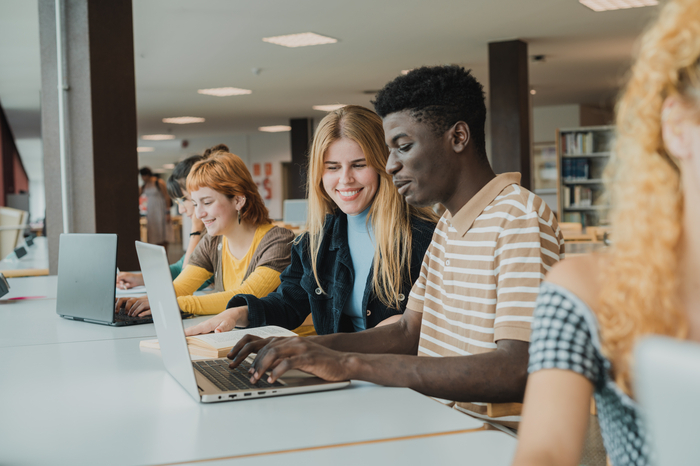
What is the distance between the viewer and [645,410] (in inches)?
12.2

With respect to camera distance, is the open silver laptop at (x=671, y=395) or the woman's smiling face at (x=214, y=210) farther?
the woman's smiling face at (x=214, y=210)

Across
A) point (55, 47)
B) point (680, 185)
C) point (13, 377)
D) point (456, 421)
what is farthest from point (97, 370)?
point (55, 47)

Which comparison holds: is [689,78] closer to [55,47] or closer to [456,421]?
[456,421]

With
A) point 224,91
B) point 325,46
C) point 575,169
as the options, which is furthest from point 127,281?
point 575,169

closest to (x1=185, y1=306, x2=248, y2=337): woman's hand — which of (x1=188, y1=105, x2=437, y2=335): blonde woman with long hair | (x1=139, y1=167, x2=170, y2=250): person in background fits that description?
(x1=188, y1=105, x2=437, y2=335): blonde woman with long hair

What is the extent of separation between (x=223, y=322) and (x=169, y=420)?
0.75 m

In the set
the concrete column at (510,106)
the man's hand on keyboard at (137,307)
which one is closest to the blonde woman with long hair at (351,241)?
the man's hand on keyboard at (137,307)

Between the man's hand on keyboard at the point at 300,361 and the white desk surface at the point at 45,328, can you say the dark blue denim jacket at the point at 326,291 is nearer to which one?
the white desk surface at the point at 45,328

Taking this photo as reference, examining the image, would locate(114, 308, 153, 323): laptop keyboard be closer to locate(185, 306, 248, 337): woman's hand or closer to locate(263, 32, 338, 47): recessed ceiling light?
locate(185, 306, 248, 337): woman's hand

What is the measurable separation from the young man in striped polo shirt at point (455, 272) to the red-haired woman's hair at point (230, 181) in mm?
1156

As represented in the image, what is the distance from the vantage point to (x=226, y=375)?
1.20m

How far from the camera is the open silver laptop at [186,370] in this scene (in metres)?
1.01

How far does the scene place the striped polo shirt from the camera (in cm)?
113

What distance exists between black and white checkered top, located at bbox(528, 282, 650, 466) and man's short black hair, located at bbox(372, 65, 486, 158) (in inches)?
31.0
